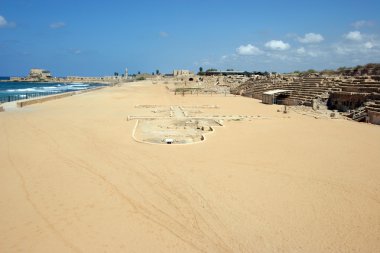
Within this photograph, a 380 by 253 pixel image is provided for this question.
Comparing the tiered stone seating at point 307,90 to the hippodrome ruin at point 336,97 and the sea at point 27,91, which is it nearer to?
the hippodrome ruin at point 336,97

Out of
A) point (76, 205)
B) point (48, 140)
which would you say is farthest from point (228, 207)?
point (48, 140)

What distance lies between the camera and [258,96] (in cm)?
3988

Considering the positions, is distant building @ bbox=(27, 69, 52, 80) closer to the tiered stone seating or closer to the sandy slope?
the tiered stone seating

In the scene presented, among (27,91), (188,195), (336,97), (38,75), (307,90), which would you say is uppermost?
(38,75)

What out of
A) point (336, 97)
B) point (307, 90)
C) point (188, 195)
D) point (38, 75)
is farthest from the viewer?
point (38, 75)

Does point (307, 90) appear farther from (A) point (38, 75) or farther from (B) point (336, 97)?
(A) point (38, 75)

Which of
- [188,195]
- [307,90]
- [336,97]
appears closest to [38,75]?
[307,90]

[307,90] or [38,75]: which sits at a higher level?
[38,75]

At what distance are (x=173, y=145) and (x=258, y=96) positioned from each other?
28.7 m

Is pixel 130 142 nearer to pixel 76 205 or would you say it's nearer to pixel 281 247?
pixel 76 205

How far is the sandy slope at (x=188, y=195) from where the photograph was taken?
5969mm

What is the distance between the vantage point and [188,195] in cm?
792

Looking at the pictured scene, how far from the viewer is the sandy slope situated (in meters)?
5.97

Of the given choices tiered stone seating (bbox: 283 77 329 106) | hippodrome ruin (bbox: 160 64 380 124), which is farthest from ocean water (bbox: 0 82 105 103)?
tiered stone seating (bbox: 283 77 329 106)
